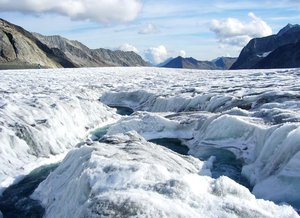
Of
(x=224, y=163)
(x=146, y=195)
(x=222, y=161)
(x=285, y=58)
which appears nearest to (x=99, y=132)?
(x=222, y=161)

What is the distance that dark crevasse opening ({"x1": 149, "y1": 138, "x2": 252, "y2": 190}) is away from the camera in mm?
12312

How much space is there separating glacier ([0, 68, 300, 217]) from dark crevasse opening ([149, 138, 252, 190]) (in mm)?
185

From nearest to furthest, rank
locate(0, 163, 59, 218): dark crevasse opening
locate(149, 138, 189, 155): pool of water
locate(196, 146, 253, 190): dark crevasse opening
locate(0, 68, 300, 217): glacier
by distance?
1. locate(0, 68, 300, 217): glacier
2. locate(0, 163, 59, 218): dark crevasse opening
3. locate(196, 146, 253, 190): dark crevasse opening
4. locate(149, 138, 189, 155): pool of water

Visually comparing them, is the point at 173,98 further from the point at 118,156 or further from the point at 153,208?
the point at 153,208

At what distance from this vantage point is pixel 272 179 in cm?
1077

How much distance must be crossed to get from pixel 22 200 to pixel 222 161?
6.24m

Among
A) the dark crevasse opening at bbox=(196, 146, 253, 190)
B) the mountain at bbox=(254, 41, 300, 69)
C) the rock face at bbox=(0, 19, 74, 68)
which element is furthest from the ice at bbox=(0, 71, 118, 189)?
the mountain at bbox=(254, 41, 300, 69)

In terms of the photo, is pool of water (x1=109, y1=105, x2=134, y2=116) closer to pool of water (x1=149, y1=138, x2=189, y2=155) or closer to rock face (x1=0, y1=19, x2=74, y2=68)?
pool of water (x1=149, y1=138, x2=189, y2=155)

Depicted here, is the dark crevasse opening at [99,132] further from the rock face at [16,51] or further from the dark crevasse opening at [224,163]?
the rock face at [16,51]

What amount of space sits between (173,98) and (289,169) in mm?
15546

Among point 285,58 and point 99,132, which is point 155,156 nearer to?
point 99,132

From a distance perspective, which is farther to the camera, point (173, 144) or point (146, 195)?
point (173, 144)

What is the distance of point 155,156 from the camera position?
1130 centimetres

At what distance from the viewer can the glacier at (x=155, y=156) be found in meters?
7.29
